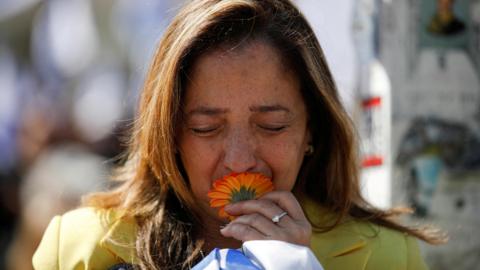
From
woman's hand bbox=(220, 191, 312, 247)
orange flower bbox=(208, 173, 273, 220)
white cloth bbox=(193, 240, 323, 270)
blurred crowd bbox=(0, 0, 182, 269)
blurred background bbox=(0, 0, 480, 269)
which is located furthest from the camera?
blurred crowd bbox=(0, 0, 182, 269)

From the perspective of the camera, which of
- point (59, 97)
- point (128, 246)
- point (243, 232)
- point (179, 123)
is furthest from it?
point (59, 97)

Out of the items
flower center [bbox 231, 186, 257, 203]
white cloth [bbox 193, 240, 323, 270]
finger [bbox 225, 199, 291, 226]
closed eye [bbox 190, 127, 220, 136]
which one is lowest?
white cloth [bbox 193, 240, 323, 270]

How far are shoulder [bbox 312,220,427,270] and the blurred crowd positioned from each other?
194 centimetres

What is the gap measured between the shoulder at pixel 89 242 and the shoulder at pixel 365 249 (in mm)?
632

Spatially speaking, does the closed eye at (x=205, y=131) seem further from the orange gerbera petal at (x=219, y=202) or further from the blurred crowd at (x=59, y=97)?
the blurred crowd at (x=59, y=97)

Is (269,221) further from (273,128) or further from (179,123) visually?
(179,123)

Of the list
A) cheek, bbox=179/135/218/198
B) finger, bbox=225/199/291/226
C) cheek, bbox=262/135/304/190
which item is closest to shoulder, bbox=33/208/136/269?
cheek, bbox=179/135/218/198

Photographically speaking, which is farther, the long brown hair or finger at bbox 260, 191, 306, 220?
the long brown hair

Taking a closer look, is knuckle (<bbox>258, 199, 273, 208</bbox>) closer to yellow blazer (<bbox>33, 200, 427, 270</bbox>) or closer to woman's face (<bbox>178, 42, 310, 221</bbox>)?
woman's face (<bbox>178, 42, 310, 221</bbox>)

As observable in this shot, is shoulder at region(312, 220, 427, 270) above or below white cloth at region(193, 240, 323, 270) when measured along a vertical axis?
below

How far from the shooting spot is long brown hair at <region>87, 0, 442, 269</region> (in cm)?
279

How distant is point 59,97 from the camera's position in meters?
7.20

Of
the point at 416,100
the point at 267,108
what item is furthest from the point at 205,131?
the point at 416,100

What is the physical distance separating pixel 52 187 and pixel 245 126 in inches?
107
